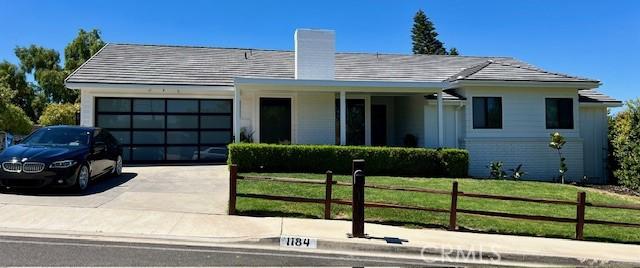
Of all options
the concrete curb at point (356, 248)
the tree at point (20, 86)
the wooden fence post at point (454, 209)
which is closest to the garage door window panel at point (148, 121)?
the concrete curb at point (356, 248)

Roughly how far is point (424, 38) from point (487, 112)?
158ft

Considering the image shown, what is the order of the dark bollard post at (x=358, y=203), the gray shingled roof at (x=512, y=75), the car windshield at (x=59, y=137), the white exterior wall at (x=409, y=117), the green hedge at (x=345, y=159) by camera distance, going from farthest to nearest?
the white exterior wall at (x=409, y=117) < the gray shingled roof at (x=512, y=75) < the green hedge at (x=345, y=159) < the car windshield at (x=59, y=137) < the dark bollard post at (x=358, y=203)

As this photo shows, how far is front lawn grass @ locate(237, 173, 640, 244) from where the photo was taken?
9.59 m

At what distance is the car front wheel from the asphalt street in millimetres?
3822

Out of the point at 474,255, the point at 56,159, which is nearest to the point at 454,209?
the point at 474,255

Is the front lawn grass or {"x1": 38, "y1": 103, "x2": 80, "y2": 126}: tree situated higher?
{"x1": 38, "y1": 103, "x2": 80, "y2": 126}: tree

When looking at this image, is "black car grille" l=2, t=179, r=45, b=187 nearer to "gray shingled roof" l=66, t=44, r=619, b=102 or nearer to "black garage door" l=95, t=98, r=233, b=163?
"gray shingled roof" l=66, t=44, r=619, b=102

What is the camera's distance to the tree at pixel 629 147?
16.3 m

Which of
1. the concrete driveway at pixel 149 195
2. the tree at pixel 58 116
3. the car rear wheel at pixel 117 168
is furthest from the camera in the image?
the tree at pixel 58 116

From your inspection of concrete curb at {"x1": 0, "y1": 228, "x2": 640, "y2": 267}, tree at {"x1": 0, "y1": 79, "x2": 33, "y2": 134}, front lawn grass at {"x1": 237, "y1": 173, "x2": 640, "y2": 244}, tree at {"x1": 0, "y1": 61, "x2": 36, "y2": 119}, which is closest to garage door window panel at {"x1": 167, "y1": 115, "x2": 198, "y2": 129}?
front lawn grass at {"x1": 237, "y1": 173, "x2": 640, "y2": 244}

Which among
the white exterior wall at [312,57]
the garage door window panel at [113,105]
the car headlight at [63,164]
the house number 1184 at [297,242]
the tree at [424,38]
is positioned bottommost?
the house number 1184 at [297,242]

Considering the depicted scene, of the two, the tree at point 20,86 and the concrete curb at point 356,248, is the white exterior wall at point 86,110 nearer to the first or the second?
the concrete curb at point 356,248

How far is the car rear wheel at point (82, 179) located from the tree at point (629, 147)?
1570cm

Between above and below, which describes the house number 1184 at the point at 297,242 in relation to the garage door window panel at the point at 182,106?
below
